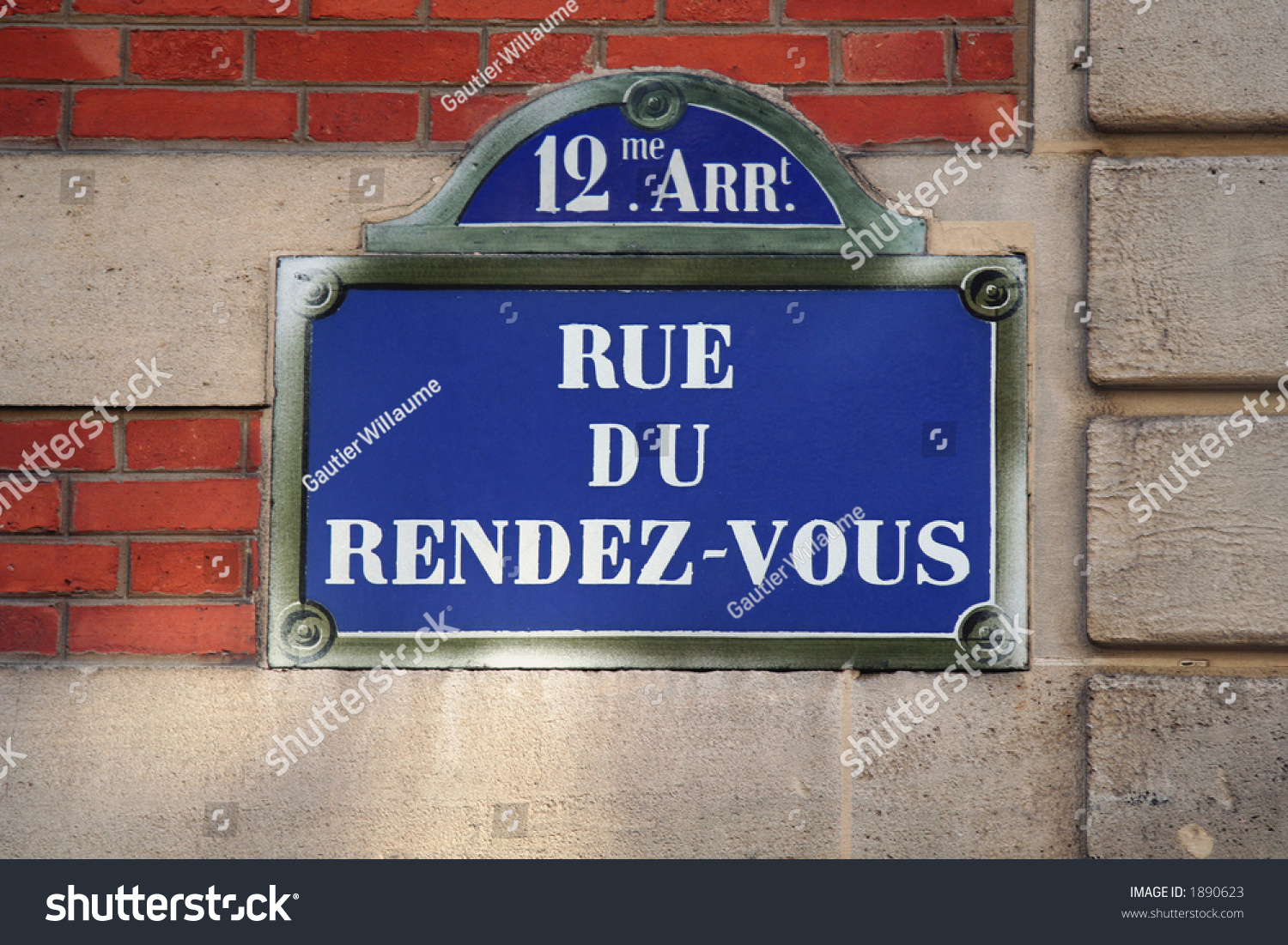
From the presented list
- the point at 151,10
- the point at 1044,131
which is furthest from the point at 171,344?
the point at 1044,131

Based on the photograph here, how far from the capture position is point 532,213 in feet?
6.06

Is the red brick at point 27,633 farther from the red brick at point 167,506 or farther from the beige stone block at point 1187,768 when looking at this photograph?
the beige stone block at point 1187,768

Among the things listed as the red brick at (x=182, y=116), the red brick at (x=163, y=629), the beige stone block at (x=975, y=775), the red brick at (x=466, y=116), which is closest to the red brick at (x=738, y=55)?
the red brick at (x=466, y=116)

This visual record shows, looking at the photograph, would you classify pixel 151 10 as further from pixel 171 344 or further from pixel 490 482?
pixel 490 482

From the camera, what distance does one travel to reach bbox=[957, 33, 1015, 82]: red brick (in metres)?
1.86

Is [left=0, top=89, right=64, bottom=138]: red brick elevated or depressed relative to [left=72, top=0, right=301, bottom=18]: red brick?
depressed

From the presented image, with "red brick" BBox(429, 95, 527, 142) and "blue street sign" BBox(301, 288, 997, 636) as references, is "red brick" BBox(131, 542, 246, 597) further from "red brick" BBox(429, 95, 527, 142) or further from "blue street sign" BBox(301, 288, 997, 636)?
"red brick" BBox(429, 95, 527, 142)

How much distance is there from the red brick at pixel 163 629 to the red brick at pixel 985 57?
1709 millimetres

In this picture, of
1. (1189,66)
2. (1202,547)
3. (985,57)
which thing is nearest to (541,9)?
(985,57)

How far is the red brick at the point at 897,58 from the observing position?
185 centimetres

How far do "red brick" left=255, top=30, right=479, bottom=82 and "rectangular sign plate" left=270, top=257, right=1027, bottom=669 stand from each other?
0.37 m

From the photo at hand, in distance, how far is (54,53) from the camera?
6.10ft

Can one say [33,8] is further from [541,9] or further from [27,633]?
[27,633]

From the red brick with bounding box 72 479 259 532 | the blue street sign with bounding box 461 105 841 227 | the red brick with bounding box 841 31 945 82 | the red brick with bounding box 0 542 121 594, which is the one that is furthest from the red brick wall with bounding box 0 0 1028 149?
the red brick with bounding box 0 542 121 594
